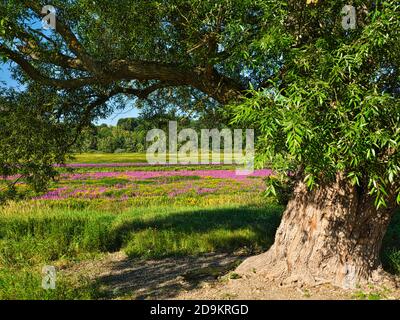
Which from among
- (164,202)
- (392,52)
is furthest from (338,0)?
(164,202)

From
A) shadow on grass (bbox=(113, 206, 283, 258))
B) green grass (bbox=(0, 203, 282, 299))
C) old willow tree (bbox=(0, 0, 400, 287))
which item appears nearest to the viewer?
old willow tree (bbox=(0, 0, 400, 287))

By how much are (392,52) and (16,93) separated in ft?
29.2

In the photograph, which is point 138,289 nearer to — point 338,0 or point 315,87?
point 315,87

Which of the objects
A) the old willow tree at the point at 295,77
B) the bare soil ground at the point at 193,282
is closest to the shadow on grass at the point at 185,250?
the bare soil ground at the point at 193,282

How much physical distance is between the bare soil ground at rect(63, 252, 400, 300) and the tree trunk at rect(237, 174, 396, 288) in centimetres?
29

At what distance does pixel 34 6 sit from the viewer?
668cm

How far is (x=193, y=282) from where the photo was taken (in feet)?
26.5

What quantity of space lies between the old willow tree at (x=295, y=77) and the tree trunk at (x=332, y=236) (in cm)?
2

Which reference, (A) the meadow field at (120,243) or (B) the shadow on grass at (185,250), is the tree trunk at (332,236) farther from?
(B) the shadow on grass at (185,250)

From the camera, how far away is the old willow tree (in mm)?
4168

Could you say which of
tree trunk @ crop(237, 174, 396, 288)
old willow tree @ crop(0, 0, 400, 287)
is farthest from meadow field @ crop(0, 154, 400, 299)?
old willow tree @ crop(0, 0, 400, 287)

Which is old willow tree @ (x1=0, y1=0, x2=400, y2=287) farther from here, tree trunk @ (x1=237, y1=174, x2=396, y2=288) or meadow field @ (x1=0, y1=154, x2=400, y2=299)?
meadow field @ (x1=0, y1=154, x2=400, y2=299)

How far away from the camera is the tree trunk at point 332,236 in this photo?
6.98m

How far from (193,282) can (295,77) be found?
17.2 ft
